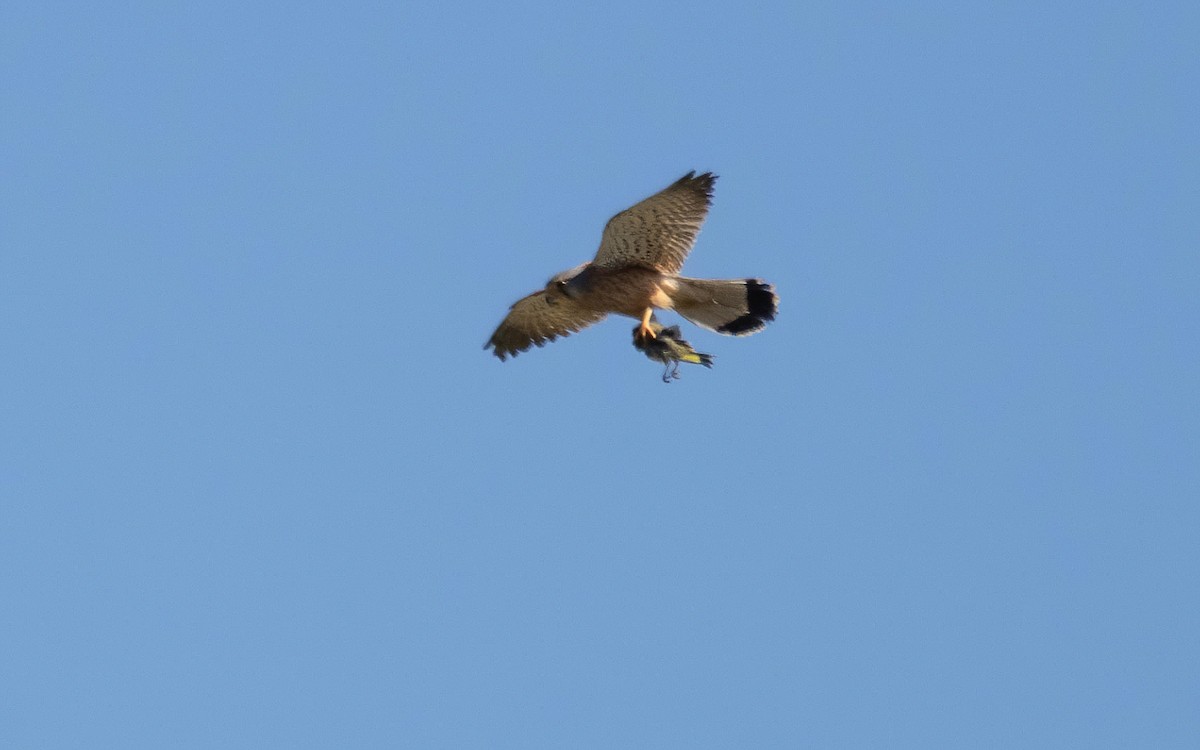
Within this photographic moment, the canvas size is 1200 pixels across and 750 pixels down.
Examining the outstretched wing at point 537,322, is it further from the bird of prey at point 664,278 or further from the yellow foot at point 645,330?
the yellow foot at point 645,330

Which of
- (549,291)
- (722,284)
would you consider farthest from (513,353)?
(722,284)

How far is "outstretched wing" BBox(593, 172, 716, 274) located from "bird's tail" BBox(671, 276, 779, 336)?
0.24 m

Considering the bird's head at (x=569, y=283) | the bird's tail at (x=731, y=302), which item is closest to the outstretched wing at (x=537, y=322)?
the bird's head at (x=569, y=283)

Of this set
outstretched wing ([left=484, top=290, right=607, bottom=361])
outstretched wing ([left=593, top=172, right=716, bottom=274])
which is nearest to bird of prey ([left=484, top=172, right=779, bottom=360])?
outstretched wing ([left=593, top=172, right=716, bottom=274])

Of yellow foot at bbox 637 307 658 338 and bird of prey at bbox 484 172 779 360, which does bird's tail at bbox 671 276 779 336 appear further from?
yellow foot at bbox 637 307 658 338

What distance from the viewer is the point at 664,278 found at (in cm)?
1230

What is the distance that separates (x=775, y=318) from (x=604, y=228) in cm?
130

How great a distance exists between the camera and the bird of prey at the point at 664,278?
1215 cm

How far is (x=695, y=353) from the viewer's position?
1131cm

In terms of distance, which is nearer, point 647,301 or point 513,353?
point 647,301

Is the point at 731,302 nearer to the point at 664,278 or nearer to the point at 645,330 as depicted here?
the point at 664,278

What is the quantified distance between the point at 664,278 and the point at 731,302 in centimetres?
49

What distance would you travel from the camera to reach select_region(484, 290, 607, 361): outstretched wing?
13.1 metres

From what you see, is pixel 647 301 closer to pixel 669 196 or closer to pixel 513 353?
pixel 669 196
